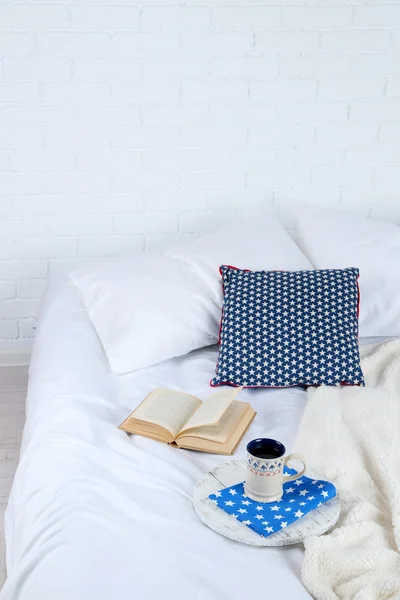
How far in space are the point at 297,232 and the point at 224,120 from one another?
1.68 feet

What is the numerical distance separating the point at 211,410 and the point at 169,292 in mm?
550

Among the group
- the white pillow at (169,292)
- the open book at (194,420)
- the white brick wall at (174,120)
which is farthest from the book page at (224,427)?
the white brick wall at (174,120)

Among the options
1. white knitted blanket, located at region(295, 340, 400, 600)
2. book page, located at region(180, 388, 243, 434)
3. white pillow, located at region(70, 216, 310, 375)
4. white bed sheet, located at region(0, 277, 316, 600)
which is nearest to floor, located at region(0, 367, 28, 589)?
white bed sheet, located at region(0, 277, 316, 600)

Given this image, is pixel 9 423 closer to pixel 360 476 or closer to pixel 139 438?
pixel 139 438

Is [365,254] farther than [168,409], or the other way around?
[365,254]

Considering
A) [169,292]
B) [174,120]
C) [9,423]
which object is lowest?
[9,423]

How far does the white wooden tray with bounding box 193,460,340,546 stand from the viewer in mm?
1322

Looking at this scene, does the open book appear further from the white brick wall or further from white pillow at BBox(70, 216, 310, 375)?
the white brick wall

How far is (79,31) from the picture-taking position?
2555 mm

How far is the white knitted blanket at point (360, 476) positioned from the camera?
1.21 meters

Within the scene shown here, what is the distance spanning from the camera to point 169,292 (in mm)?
2178

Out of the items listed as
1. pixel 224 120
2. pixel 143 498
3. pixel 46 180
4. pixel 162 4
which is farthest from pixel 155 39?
pixel 143 498

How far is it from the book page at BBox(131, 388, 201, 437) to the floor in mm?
563

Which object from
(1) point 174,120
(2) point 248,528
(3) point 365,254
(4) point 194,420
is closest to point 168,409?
(4) point 194,420
